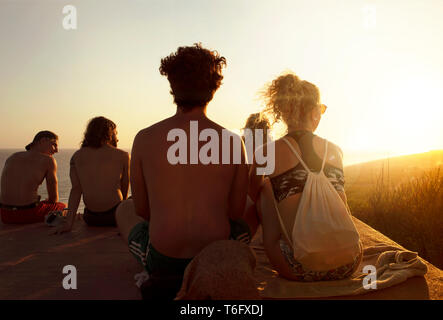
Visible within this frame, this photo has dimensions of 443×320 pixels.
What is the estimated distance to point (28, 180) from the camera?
5.38 metres

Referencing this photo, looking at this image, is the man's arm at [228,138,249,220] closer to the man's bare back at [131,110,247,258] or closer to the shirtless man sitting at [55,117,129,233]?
the man's bare back at [131,110,247,258]

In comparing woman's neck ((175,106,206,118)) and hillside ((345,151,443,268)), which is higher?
woman's neck ((175,106,206,118))

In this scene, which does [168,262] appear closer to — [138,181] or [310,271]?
[138,181]

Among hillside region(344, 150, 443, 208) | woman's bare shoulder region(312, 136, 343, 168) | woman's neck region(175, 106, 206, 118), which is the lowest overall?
hillside region(344, 150, 443, 208)

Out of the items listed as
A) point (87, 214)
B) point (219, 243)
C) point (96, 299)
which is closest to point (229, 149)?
point (219, 243)

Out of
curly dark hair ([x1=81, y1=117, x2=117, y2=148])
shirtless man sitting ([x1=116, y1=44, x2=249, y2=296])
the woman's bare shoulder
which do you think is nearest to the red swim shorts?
curly dark hair ([x1=81, y1=117, x2=117, y2=148])

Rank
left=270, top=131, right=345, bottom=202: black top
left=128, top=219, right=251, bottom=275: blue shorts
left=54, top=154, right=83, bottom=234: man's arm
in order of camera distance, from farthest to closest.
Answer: left=54, top=154, right=83, bottom=234: man's arm < left=270, top=131, right=345, bottom=202: black top < left=128, top=219, right=251, bottom=275: blue shorts

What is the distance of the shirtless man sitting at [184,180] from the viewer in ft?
7.73

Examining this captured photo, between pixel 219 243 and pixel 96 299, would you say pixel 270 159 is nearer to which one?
pixel 219 243

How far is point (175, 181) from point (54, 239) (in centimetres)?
274

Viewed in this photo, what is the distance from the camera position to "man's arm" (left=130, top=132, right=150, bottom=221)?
2.45 meters

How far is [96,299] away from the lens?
8.89ft

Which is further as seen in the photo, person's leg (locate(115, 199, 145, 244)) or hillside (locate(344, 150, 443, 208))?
hillside (locate(344, 150, 443, 208))

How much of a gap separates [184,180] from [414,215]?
3.92 meters
